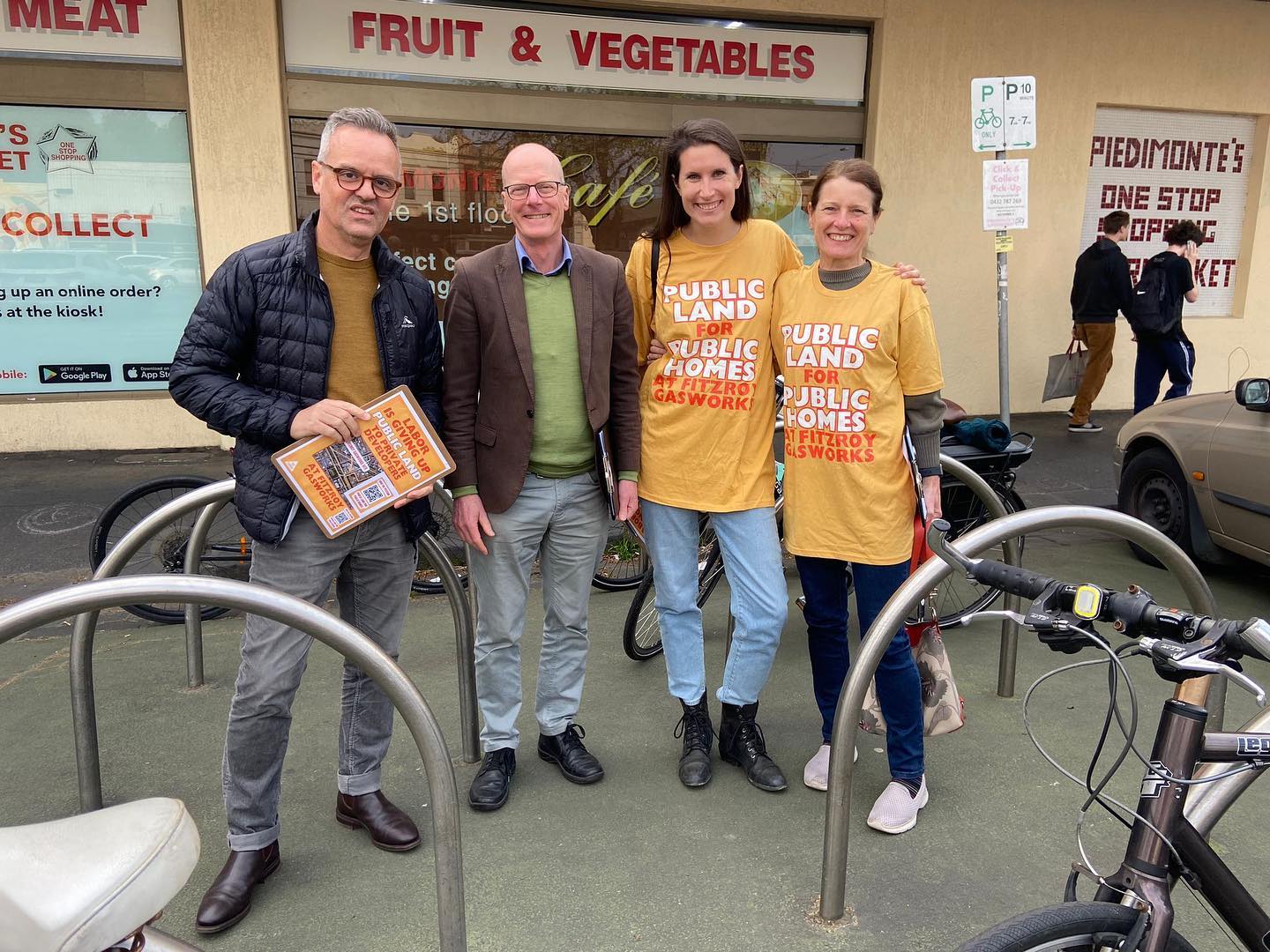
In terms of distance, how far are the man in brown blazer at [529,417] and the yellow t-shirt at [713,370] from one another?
13cm

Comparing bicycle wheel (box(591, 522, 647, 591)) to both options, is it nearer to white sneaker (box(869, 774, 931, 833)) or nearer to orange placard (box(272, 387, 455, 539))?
white sneaker (box(869, 774, 931, 833))

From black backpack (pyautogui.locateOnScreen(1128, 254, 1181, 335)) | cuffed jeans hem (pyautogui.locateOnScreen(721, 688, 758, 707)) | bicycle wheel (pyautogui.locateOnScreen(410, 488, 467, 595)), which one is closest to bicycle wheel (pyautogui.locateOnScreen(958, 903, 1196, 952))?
cuffed jeans hem (pyautogui.locateOnScreen(721, 688, 758, 707))

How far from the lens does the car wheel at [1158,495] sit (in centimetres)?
520

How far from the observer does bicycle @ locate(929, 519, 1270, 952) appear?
4.99 feet

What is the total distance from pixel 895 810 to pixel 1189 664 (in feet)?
5.19

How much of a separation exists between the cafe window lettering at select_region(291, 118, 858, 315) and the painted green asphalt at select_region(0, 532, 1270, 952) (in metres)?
4.70

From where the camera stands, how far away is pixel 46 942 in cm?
134

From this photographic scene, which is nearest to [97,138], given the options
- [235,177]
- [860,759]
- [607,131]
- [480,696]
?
[235,177]

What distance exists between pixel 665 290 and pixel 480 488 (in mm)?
846

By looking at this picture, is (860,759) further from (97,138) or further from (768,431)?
(97,138)

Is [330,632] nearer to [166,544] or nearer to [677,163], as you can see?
[677,163]

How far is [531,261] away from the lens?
2781mm

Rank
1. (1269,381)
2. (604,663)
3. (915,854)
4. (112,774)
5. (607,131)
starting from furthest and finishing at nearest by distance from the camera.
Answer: (607,131), (1269,381), (604,663), (112,774), (915,854)

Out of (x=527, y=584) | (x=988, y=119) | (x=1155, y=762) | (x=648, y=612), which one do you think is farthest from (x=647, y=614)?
Answer: (x=988, y=119)
